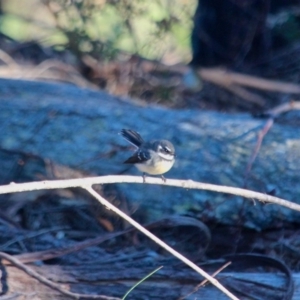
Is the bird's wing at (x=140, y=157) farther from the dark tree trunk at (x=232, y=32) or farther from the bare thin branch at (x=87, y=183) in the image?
the dark tree trunk at (x=232, y=32)

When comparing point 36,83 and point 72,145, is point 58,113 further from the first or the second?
point 36,83

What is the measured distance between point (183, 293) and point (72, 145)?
169cm

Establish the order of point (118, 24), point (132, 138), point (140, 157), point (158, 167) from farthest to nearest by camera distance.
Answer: point (118, 24) < point (132, 138) < point (140, 157) < point (158, 167)

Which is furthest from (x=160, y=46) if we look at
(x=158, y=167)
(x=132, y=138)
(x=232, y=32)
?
(x=158, y=167)

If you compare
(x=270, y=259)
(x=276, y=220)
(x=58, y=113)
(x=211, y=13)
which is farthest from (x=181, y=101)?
(x=270, y=259)

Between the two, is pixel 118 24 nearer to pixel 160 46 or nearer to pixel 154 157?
pixel 160 46

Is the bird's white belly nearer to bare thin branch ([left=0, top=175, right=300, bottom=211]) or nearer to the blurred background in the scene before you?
bare thin branch ([left=0, top=175, right=300, bottom=211])

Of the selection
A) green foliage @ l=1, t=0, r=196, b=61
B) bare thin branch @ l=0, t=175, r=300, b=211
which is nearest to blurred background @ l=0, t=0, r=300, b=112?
green foliage @ l=1, t=0, r=196, b=61

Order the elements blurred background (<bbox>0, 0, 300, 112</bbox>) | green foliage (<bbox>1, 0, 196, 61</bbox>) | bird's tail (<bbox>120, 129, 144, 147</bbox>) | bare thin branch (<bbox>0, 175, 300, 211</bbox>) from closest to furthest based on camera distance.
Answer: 1. bare thin branch (<bbox>0, 175, 300, 211</bbox>)
2. bird's tail (<bbox>120, 129, 144, 147</bbox>)
3. blurred background (<bbox>0, 0, 300, 112</bbox>)
4. green foliage (<bbox>1, 0, 196, 61</bbox>)

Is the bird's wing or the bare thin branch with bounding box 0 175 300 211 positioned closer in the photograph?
the bare thin branch with bounding box 0 175 300 211

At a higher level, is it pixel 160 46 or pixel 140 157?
pixel 140 157

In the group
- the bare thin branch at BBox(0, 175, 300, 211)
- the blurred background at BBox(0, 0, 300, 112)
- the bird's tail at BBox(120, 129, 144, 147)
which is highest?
the bare thin branch at BBox(0, 175, 300, 211)

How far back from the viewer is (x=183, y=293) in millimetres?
4098

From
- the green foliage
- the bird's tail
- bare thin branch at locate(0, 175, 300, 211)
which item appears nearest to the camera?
bare thin branch at locate(0, 175, 300, 211)
